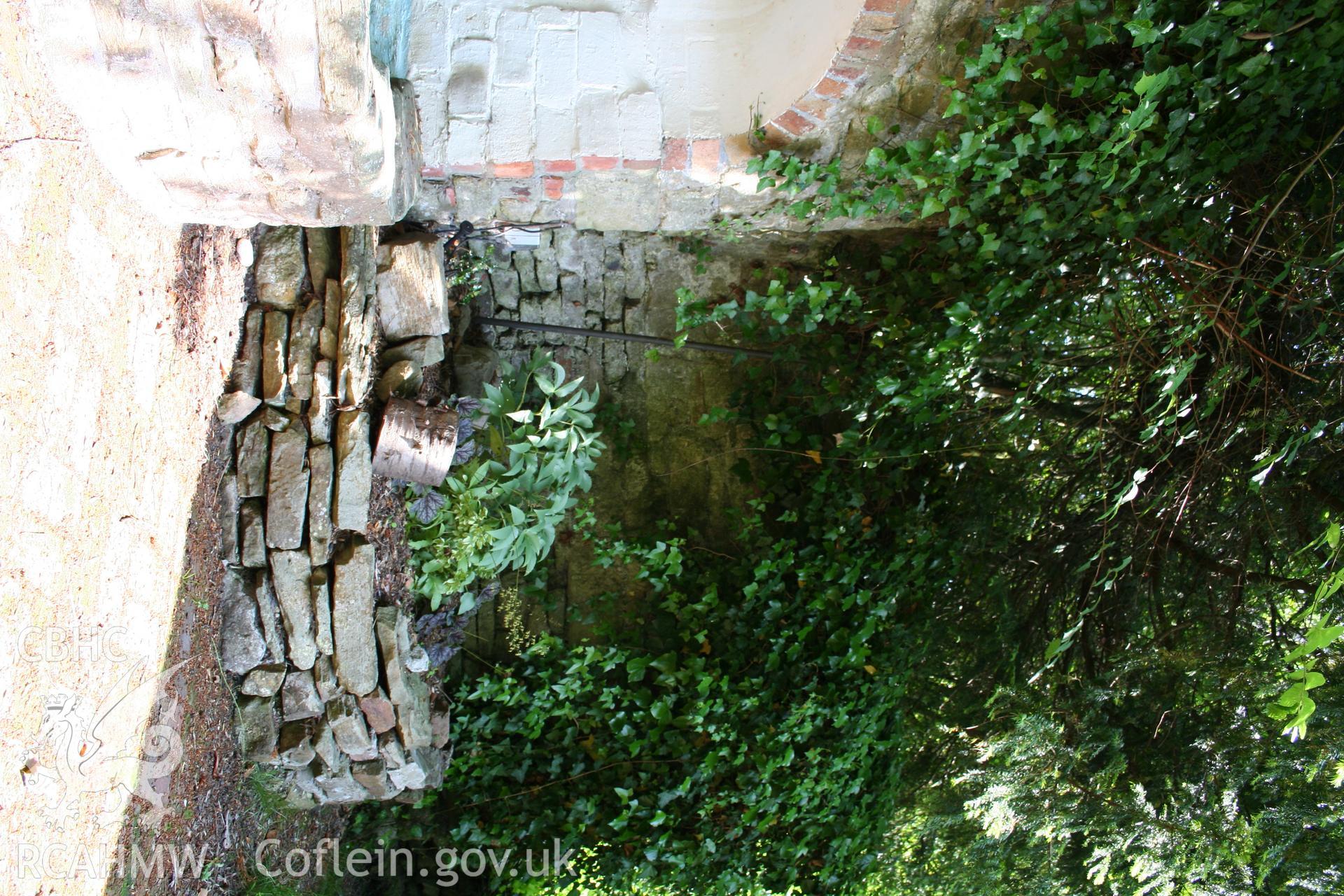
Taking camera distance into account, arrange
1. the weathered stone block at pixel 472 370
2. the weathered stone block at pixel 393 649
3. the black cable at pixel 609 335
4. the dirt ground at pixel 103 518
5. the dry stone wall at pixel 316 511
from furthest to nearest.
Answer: the black cable at pixel 609 335 < the weathered stone block at pixel 472 370 < the weathered stone block at pixel 393 649 < the dry stone wall at pixel 316 511 < the dirt ground at pixel 103 518

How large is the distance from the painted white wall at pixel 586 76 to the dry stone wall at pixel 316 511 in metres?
0.55

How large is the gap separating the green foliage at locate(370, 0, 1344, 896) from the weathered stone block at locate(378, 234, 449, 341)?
1112 millimetres

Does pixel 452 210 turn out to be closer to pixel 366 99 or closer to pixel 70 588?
pixel 366 99

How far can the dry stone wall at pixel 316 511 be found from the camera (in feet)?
9.89

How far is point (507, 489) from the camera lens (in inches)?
143

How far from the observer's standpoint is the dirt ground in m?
2.06

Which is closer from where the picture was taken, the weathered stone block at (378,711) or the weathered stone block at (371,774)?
the weathered stone block at (378,711)

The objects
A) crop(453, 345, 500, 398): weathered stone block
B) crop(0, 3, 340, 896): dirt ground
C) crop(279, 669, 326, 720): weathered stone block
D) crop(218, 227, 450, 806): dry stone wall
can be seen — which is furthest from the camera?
crop(453, 345, 500, 398): weathered stone block

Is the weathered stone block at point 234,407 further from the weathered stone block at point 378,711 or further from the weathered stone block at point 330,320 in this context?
the weathered stone block at point 378,711

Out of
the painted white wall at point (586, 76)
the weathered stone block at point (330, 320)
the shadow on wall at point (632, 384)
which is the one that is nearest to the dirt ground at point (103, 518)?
the weathered stone block at point (330, 320)

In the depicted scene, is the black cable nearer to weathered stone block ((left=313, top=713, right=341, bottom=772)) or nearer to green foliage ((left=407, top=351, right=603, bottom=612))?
green foliage ((left=407, top=351, right=603, bottom=612))

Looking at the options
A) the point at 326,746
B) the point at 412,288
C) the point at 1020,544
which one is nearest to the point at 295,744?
the point at 326,746

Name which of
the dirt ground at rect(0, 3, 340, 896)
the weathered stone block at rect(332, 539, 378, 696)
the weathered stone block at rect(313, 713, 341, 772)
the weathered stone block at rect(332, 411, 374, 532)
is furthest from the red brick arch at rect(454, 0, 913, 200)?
the weathered stone block at rect(313, 713, 341, 772)

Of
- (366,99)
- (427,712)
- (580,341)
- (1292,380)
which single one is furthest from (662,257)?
(1292,380)
